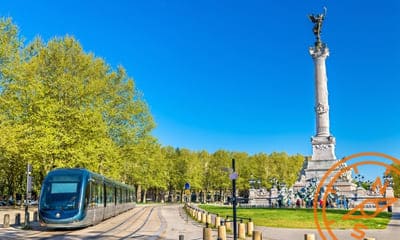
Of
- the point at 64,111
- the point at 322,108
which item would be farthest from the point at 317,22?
the point at 64,111

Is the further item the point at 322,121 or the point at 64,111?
the point at 322,121

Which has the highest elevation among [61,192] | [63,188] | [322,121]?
[322,121]

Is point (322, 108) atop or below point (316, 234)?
atop

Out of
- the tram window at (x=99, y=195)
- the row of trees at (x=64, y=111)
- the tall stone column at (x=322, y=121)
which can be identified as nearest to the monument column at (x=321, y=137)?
the tall stone column at (x=322, y=121)

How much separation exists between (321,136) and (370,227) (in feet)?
125

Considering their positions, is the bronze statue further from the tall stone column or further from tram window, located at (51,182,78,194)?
tram window, located at (51,182,78,194)

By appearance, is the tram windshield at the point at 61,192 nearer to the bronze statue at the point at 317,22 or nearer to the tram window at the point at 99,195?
the tram window at the point at 99,195

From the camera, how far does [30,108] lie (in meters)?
39.0

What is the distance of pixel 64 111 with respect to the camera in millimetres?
40594

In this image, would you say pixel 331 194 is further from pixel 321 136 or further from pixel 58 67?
pixel 58 67

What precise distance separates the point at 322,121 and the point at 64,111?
35945 millimetres

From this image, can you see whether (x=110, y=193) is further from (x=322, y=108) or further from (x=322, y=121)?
(x=322, y=108)

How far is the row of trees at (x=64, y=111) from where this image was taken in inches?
1470

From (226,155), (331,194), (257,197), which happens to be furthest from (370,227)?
(226,155)
